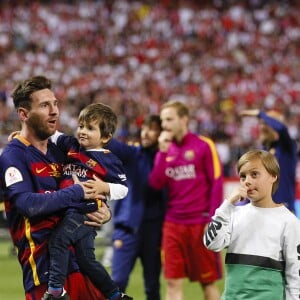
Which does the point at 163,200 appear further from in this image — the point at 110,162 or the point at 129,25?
the point at 129,25

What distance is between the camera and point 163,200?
28.3 ft

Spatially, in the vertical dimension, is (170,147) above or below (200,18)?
below

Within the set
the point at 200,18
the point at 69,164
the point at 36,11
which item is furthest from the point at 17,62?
the point at 69,164

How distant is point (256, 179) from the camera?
506 cm

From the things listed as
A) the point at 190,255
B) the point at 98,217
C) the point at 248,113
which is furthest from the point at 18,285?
the point at 98,217

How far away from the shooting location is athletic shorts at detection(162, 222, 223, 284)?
8312 mm

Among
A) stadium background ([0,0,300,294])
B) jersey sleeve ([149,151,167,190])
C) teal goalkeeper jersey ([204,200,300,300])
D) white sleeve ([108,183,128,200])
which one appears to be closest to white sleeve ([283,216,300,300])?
teal goalkeeper jersey ([204,200,300,300])

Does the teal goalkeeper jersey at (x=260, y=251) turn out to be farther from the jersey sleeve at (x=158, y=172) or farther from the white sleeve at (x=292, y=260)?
the jersey sleeve at (x=158, y=172)

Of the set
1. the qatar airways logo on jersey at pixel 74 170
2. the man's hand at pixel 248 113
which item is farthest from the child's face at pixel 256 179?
the man's hand at pixel 248 113

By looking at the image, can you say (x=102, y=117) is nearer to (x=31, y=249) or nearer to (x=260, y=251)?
(x=31, y=249)

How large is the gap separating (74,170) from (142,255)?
135 inches

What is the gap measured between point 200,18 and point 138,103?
282 inches

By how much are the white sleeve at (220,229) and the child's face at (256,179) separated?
149mm

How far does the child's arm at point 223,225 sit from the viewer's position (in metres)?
5.05
